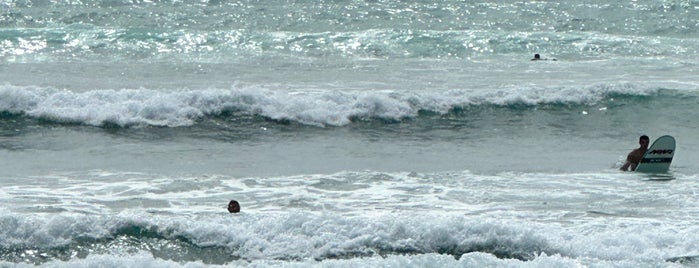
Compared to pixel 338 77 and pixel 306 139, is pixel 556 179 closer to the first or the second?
pixel 306 139

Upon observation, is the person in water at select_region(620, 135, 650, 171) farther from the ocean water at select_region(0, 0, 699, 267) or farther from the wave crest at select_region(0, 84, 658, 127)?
the wave crest at select_region(0, 84, 658, 127)

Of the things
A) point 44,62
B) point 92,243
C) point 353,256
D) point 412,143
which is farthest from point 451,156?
point 44,62

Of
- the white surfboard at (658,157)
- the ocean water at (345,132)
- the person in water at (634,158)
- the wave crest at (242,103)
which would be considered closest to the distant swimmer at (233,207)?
the ocean water at (345,132)

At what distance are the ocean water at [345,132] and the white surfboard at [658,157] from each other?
31cm

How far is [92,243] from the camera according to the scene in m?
10.4

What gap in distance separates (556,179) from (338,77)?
7.80 m

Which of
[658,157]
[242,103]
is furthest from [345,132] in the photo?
[658,157]

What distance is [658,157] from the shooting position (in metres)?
13.8

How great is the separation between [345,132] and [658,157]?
501cm

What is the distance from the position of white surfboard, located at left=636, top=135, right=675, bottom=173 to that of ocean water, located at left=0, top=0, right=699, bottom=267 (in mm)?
307

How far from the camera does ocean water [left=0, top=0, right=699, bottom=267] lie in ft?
34.2

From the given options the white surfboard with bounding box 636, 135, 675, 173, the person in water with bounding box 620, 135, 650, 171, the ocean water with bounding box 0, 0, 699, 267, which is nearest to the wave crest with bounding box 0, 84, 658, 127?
the ocean water with bounding box 0, 0, 699, 267

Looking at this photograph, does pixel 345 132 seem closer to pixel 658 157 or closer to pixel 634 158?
pixel 634 158

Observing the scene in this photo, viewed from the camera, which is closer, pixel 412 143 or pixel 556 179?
pixel 556 179
